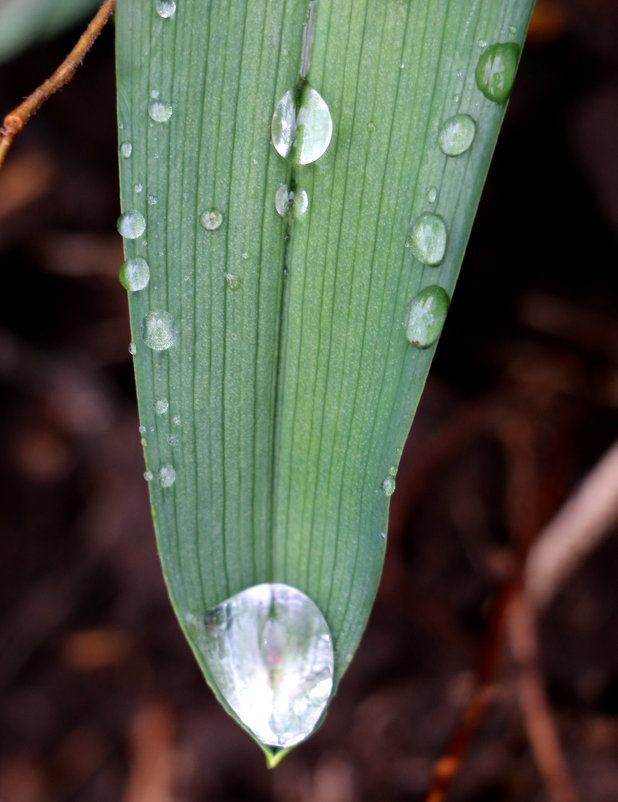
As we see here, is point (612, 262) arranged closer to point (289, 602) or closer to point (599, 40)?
point (599, 40)

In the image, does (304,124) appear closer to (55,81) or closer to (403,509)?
(55,81)

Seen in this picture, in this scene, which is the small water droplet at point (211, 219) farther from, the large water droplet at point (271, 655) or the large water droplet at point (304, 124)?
the large water droplet at point (271, 655)

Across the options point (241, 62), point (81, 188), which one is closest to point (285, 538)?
point (241, 62)

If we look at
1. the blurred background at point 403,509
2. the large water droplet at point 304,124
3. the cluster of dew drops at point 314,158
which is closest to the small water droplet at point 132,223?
the cluster of dew drops at point 314,158

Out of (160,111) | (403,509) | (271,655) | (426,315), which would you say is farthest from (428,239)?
(403,509)

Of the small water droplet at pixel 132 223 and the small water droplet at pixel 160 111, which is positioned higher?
the small water droplet at pixel 160 111

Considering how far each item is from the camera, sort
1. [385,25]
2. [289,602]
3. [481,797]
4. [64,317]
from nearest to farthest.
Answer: [385,25] < [289,602] < [481,797] < [64,317]
